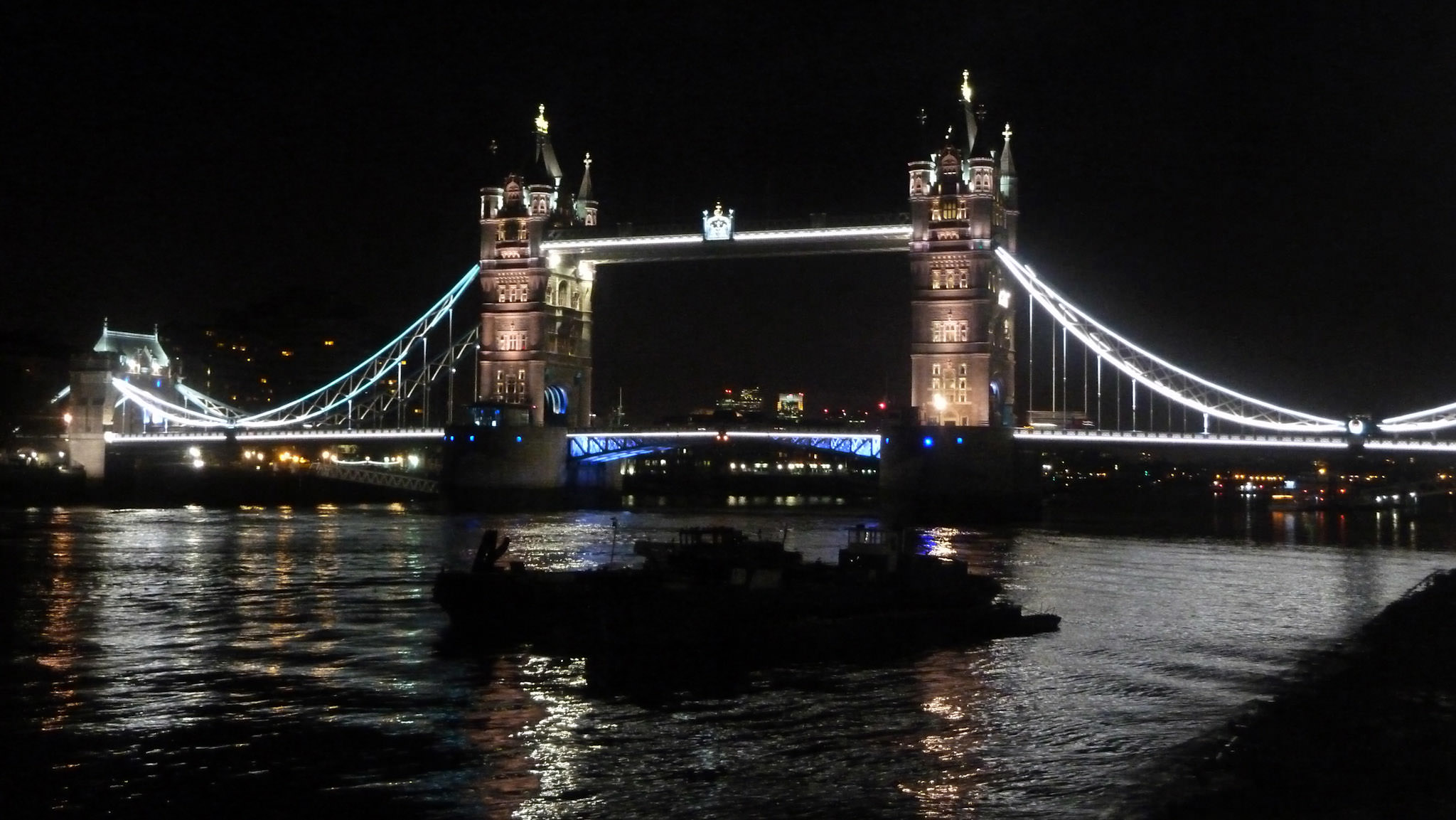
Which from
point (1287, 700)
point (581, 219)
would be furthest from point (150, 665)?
point (581, 219)

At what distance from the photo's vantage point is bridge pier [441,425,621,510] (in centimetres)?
7088

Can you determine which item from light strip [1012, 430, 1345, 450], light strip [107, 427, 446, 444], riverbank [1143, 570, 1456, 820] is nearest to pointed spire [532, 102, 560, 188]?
light strip [107, 427, 446, 444]

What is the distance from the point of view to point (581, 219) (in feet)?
270

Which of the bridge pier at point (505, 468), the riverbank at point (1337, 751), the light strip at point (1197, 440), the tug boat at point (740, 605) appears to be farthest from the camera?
the bridge pier at point (505, 468)

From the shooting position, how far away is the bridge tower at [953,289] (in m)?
66.4

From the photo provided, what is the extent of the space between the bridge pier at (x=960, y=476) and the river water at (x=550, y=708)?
2683 cm

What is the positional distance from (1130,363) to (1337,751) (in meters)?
59.2

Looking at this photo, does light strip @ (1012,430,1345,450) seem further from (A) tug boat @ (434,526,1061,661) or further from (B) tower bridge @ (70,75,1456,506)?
(A) tug boat @ (434,526,1061,661)

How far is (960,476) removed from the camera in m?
63.0

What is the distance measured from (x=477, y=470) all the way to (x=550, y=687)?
2091 inches

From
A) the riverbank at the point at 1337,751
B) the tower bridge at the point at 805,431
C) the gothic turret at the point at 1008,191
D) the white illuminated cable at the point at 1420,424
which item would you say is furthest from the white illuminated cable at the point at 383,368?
the riverbank at the point at 1337,751

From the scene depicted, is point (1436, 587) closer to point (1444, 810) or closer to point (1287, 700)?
point (1287, 700)

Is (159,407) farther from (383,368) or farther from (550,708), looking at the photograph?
(550,708)

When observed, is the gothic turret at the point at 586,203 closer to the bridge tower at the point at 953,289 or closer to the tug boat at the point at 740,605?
the bridge tower at the point at 953,289
